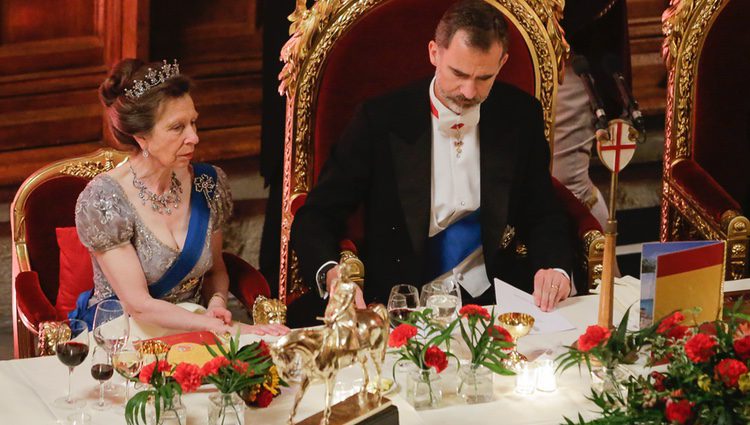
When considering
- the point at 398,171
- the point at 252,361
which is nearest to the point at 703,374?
the point at 252,361

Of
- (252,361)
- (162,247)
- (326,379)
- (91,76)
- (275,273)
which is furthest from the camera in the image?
(91,76)

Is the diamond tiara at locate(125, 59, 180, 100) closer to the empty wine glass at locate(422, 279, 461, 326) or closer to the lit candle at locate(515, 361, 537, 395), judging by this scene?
the empty wine glass at locate(422, 279, 461, 326)

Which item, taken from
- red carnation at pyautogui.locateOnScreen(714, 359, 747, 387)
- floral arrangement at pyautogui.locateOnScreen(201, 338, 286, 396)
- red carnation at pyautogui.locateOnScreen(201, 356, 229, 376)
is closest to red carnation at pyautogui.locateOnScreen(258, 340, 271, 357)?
floral arrangement at pyautogui.locateOnScreen(201, 338, 286, 396)

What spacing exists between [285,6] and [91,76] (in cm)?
109

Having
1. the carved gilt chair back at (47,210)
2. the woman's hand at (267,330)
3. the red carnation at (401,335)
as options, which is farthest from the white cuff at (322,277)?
the red carnation at (401,335)

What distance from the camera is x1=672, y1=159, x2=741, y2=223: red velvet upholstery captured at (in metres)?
3.65

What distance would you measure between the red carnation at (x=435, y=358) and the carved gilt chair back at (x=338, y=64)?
128 cm

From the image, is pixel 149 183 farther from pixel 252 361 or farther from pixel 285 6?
pixel 285 6

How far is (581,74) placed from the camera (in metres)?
2.40

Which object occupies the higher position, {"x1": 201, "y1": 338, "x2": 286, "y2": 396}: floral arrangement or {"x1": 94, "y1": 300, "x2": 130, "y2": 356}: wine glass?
{"x1": 94, "y1": 300, "x2": 130, "y2": 356}: wine glass

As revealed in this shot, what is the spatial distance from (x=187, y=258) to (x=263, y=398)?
961 millimetres

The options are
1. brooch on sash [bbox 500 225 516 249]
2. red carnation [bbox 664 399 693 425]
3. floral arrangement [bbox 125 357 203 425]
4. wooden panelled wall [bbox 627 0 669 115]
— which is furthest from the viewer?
wooden panelled wall [bbox 627 0 669 115]

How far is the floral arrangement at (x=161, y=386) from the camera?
82.6 inches

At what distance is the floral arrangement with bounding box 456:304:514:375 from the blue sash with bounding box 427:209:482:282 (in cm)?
93
